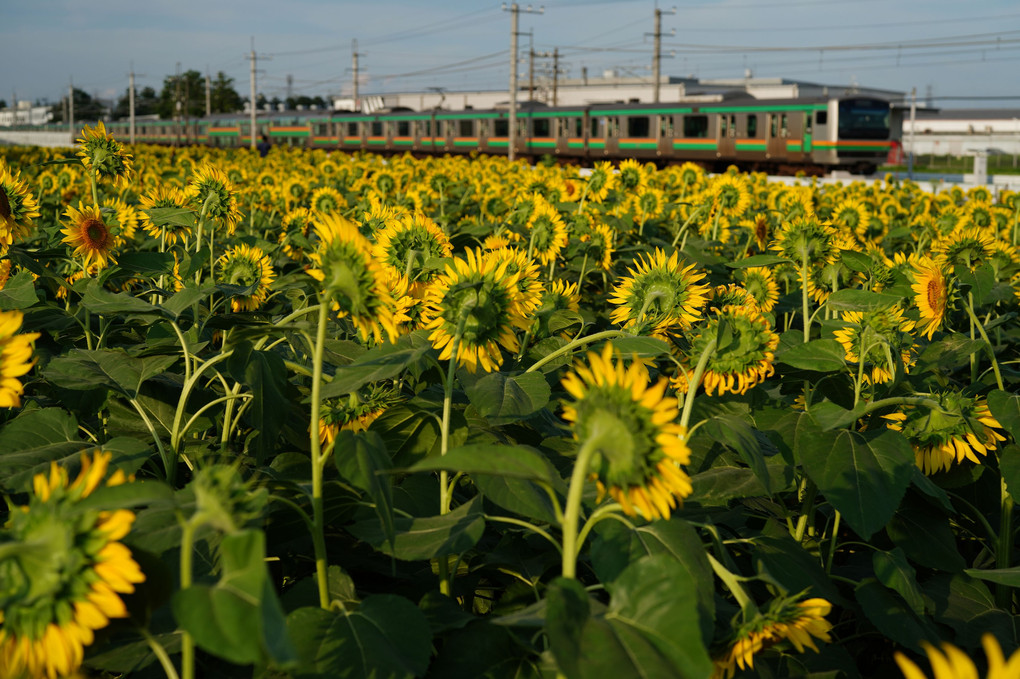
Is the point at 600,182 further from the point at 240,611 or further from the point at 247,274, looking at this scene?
the point at 240,611

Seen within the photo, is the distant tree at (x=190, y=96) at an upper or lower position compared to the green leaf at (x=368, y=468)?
upper

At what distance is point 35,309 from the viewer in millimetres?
2492

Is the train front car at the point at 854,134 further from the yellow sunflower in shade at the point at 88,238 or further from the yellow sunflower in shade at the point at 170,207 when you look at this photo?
the yellow sunflower in shade at the point at 88,238

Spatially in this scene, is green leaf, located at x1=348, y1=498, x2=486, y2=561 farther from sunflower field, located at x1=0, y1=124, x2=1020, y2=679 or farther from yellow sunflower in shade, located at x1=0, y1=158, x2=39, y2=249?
yellow sunflower in shade, located at x1=0, y1=158, x2=39, y2=249

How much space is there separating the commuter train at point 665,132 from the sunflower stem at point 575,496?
22.3 meters

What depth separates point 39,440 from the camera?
1648mm

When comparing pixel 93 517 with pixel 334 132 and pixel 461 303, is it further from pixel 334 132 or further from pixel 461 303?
pixel 334 132

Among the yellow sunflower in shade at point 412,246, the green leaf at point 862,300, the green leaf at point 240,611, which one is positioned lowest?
the green leaf at point 240,611

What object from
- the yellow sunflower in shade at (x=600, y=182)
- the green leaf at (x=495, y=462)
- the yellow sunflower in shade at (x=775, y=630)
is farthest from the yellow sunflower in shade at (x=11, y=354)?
the yellow sunflower in shade at (x=600, y=182)

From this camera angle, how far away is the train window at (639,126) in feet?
96.0

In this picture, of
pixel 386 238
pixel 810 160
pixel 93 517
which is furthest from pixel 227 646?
pixel 810 160

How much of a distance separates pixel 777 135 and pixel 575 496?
2665cm

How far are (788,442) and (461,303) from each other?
772mm

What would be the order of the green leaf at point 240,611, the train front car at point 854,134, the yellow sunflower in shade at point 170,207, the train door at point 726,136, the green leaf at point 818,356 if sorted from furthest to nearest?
the train door at point 726,136 < the train front car at point 854,134 < the yellow sunflower in shade at point 170,207 < the green leaf at point 818,356 < the green leaf at point 240,611
